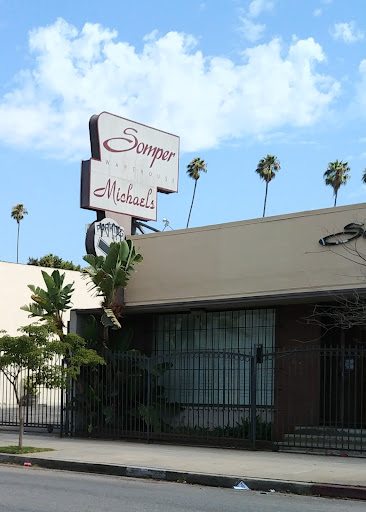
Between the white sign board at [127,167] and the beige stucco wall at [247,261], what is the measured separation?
1609 millimetres

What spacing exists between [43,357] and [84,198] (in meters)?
6.18

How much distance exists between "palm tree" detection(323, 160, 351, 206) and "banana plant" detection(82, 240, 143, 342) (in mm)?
47028

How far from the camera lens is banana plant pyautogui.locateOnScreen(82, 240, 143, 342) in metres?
20.4

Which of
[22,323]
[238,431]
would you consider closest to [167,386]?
[238,431]

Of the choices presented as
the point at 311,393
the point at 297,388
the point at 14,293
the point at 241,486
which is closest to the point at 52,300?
the point at 297,388

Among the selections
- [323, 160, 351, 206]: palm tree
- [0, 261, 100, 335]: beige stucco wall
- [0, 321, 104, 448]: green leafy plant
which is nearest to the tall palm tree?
[323, 160, 351, 206]: palm tree

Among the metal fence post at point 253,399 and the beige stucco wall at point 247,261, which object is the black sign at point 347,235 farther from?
the metal fence post at point 253,399

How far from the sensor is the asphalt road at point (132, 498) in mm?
10062

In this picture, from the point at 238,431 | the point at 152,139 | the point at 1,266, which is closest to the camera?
the point at 238,431

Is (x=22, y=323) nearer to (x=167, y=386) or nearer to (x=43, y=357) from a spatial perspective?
(x=167, y=386)

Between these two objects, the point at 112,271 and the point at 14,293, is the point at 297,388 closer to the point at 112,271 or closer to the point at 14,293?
the point at 112,271

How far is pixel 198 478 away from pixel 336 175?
54692mm

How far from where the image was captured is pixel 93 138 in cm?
2292

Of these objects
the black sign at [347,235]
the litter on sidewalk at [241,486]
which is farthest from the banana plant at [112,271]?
the litter on sidewalk at [241,486]
